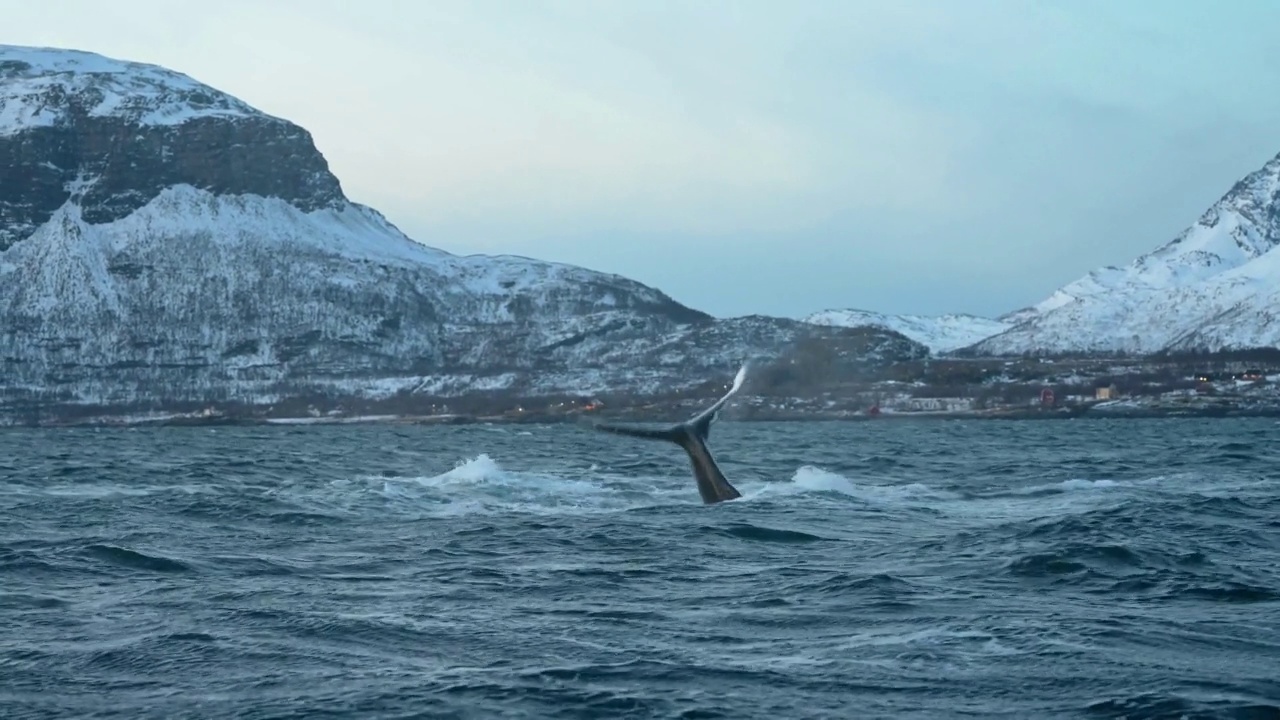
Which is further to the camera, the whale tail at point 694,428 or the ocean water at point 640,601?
the whale tail at point 694,428

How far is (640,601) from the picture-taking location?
20.8m

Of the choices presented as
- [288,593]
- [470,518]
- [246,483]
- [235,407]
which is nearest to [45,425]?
[235,407]

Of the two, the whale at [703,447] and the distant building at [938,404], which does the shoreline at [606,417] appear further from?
the whale at [703,447]

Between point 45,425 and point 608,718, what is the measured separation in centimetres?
15774

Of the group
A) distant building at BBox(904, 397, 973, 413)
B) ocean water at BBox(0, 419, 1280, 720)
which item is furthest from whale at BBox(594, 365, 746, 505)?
distant building at BBox(904, 397, 973, 413)

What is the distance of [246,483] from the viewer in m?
43.9

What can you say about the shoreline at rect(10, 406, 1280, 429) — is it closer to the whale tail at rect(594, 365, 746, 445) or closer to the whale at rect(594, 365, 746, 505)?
the whale at rect(594, 365, 746, 505)

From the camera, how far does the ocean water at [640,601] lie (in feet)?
49.9

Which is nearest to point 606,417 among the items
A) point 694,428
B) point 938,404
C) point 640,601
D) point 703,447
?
point 938,404

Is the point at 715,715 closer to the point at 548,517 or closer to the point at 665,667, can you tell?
the point at 665,667

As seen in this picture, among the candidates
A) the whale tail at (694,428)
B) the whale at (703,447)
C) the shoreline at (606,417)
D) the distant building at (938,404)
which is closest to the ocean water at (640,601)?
the whale at (703,447)

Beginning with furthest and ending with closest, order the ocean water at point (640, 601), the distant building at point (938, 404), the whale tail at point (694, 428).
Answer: the distant building at point (938, 404) → the whale tail at point (694, 428) → the ocean water at point (640, 601)

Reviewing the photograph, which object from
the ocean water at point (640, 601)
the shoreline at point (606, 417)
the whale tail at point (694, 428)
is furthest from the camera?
the shoreline at point (606, 417)

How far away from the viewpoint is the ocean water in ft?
49.9
